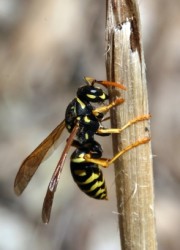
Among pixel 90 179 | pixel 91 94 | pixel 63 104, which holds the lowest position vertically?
pixel 63 104

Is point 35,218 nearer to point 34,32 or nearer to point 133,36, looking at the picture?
point 34,32

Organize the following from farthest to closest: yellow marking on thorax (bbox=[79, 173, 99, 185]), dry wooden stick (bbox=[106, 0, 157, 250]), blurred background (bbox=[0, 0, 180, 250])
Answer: blurred background (bbox=[0, 0, 180, 250]) → yellow marking on thorax (bbox=[79, 173, 99, 185]) → dry wooden stick (bbox=[106, 0, 157, 250])

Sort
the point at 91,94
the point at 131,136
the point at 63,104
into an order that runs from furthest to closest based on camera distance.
A: 1. the point at 63,104
2. the point at 91,94
3. the point at 131,136

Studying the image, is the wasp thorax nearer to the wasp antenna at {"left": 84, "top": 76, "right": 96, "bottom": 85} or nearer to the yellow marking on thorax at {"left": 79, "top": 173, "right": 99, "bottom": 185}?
the wasp antenna at {"left": 84, "top": 76, "right": 96, "bottom": 85}

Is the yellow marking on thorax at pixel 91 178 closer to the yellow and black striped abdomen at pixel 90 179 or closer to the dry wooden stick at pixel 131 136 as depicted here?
the yellow and black striped abdomen at pixel 90 179

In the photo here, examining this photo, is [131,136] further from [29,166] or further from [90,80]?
[29,166]

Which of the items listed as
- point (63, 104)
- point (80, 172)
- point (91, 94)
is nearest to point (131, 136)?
point (91, 94)

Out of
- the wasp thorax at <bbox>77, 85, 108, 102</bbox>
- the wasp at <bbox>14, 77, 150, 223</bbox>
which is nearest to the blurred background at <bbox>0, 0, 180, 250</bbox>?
the wasp at <bbox>14, 77, 150, 223</bbox>

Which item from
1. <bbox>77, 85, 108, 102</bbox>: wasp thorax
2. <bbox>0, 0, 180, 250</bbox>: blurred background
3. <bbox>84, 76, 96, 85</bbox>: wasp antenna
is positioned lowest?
<bbox>0, 0, 180, 250</bbox>: blurred background
